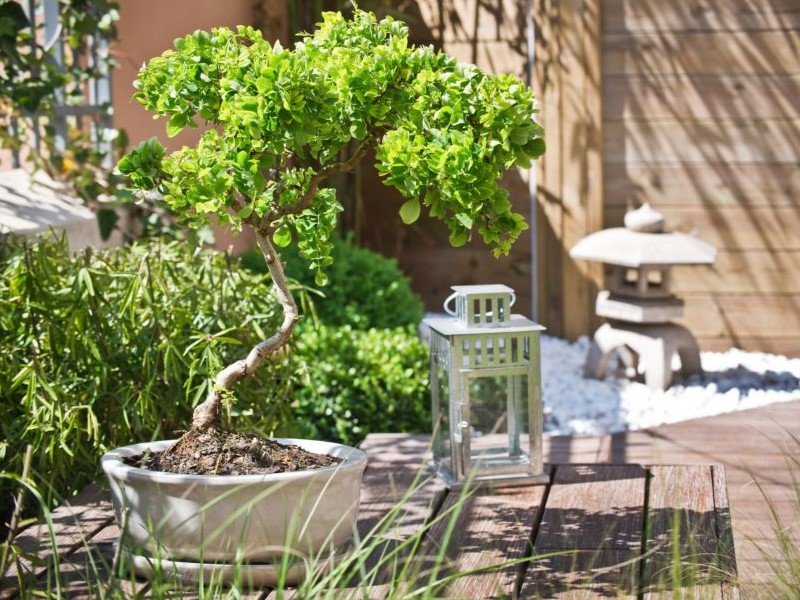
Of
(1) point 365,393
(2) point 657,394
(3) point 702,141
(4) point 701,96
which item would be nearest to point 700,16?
(4) point 701,96

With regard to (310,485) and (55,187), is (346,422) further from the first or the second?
(310,485)

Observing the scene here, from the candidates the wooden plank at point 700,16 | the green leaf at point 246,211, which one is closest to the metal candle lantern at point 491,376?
the green leaf at point 246,211

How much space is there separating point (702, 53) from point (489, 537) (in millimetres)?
4085

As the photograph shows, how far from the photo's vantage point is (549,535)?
1927mm

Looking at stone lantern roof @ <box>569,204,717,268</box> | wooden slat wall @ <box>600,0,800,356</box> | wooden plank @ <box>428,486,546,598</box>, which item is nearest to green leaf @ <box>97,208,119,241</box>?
stone lantern roof @ <box>569,204,717,268</box>

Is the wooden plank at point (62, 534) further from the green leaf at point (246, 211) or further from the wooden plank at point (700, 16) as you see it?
the wooden plank at point (700, 16)

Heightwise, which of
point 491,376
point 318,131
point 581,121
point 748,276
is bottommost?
point 748,276

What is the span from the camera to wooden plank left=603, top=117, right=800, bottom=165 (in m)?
5.45

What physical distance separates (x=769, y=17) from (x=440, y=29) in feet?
5.05

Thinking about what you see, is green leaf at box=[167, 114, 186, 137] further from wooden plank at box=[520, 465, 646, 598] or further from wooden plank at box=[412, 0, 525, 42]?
wooden plank at box=[412, 0, 525, 42]

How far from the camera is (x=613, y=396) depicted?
4.88m

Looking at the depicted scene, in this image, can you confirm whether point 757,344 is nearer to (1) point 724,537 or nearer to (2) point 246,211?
(1) point 724,537

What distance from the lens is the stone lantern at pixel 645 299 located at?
15.9 ft

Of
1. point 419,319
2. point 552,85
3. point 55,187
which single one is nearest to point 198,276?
point 55,187
